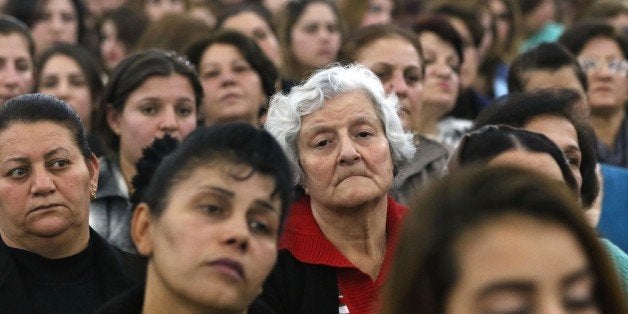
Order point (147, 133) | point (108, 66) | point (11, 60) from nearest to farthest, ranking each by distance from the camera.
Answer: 1. point (147, 133)
2. point (11, 60)
3. point (108, 66)

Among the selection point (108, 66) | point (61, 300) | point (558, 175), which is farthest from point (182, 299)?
point (108, 66)

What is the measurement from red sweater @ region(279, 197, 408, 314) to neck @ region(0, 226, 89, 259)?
2.17ft

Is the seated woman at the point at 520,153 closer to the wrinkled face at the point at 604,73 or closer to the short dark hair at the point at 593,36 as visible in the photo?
the wrinkled face at the point at 604,73

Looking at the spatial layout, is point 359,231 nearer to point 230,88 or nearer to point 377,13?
point 230,88

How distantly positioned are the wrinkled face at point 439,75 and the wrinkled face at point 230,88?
37.4 inches

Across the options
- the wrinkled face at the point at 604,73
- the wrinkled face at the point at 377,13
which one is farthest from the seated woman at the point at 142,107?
the wrinkled face at the point at 377,13

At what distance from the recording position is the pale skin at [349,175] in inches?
175

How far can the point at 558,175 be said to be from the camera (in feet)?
13.0

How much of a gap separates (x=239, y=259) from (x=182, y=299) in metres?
0.20

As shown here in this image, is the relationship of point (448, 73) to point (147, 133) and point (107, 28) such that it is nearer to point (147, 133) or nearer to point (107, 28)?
point (147, 133)

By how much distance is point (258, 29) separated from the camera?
9133 millimetres

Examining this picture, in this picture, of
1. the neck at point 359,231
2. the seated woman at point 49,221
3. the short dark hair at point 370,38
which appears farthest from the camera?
the short dark hair at point 370,38

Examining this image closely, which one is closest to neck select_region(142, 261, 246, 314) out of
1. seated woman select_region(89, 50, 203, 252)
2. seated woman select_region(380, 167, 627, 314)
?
seated woman select_region(380, 167, 627, 314)

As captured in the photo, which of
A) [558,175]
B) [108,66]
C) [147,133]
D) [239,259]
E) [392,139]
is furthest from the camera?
[108,66]
